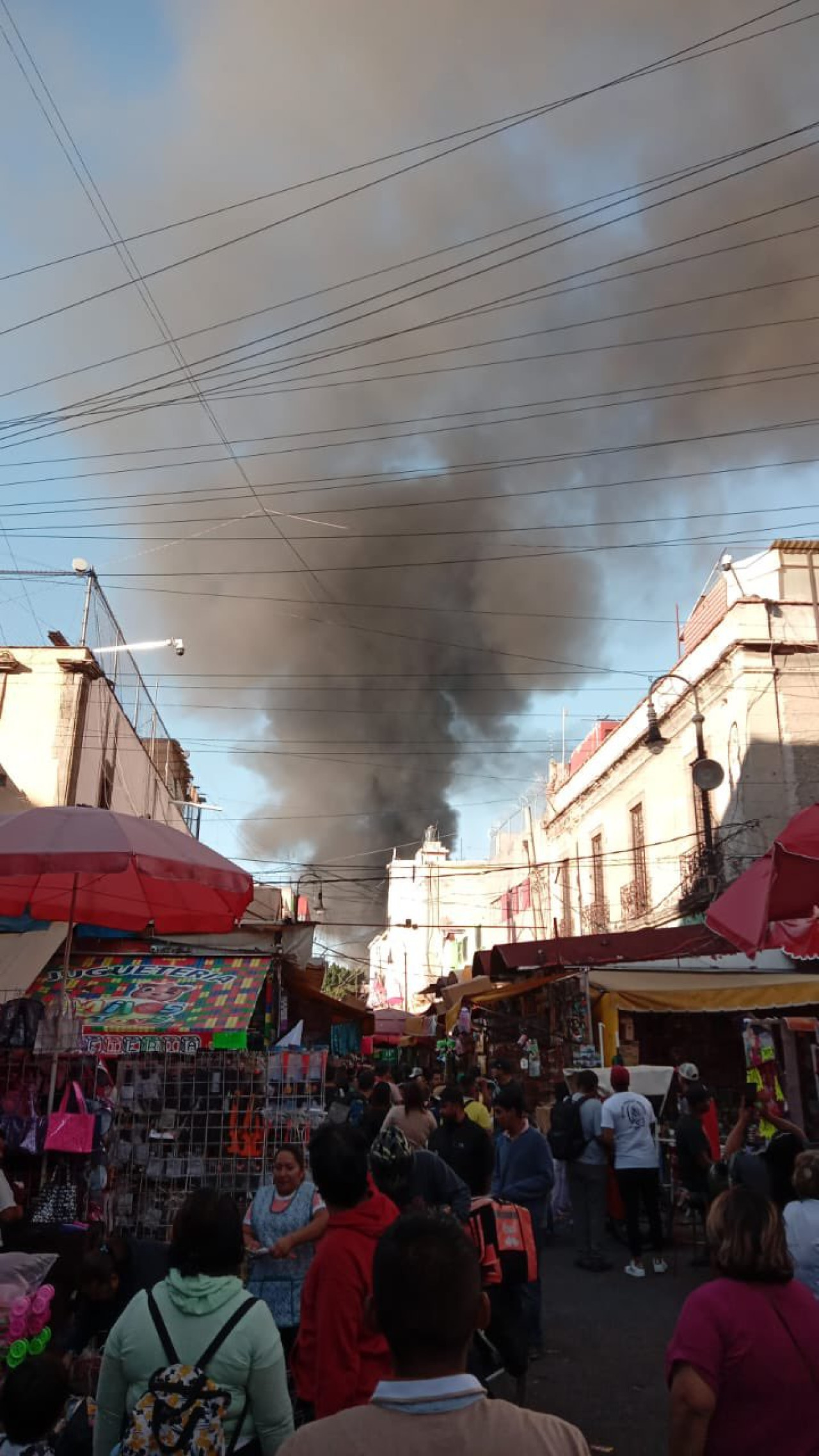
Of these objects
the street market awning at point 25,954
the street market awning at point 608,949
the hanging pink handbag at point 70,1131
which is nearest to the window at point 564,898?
the street market awning at point 608,949

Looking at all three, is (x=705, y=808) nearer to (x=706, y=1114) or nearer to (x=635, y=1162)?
(x=706, y=1114)

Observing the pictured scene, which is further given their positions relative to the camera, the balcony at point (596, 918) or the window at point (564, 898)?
the window at point (564, 898)

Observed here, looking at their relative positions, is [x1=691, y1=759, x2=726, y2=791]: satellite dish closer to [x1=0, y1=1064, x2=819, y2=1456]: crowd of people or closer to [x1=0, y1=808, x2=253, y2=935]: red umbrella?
[x1=0, y1=808, x2=253, y2=935]: red umbrella

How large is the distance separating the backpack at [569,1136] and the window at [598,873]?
16639 millimetres

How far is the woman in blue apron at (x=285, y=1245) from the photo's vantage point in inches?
177

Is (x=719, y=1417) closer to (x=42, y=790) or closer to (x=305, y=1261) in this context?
(x=305, y=1261)

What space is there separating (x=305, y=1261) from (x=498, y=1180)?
313 cm

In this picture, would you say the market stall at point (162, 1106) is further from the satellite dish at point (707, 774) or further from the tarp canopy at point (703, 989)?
the satellite dish at point (707, 774)

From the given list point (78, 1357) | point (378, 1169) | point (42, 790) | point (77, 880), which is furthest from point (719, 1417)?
point (42, 790)

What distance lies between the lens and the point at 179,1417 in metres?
2.42

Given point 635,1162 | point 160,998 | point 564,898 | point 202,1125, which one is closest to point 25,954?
point 160,998

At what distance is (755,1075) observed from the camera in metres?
8.50

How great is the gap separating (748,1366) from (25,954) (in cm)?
867

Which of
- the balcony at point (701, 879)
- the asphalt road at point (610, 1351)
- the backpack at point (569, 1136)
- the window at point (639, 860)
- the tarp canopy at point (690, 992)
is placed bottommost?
the asphalt road at point (610, 1351)
